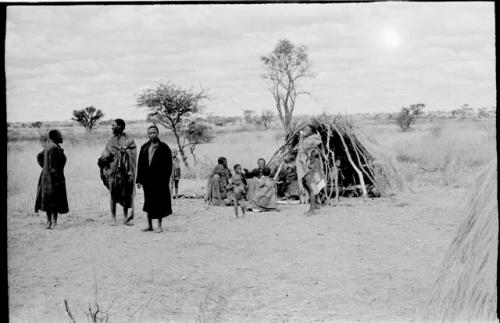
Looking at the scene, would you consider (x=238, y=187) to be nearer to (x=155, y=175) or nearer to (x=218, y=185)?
(x=218, y=185)

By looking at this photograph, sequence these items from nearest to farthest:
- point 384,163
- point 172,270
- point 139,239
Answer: point 172,270, point 139,239, point 384,163

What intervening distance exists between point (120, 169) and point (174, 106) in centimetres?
399

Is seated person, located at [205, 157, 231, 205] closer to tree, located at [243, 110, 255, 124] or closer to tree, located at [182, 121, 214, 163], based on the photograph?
tree, located at [182, 121, 214, 163]

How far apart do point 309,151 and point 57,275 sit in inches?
192

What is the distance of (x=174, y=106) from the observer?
12.7 metres

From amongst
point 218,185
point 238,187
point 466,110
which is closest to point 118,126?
point 238,187

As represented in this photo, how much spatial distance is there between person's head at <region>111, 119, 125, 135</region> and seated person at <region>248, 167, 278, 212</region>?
114 inches

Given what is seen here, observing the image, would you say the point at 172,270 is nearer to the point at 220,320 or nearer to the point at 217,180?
the point at 220,320

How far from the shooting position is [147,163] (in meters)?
8.20

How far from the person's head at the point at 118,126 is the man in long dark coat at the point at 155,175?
1.66 ft

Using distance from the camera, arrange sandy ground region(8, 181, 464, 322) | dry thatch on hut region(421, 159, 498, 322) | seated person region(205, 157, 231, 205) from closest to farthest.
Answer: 1. dry thatch on hut region(421, 159, 498, 322)
2. sandy ground region(8, 181, 464, 322)
3. seated person region(205, 157, 231, 205)

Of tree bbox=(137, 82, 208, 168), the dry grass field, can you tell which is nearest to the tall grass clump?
the dry grass field

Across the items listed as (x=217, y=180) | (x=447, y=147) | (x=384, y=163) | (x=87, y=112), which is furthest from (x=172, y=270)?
(x=447, y=147)

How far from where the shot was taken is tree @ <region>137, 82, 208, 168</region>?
11143mm
